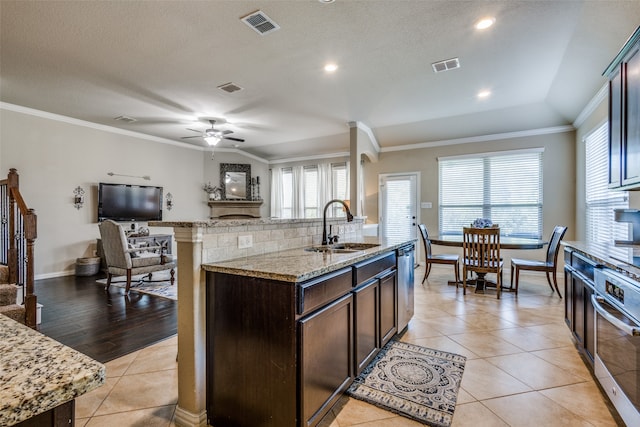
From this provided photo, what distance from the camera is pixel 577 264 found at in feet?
7.67

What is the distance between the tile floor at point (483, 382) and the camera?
1.77 meters

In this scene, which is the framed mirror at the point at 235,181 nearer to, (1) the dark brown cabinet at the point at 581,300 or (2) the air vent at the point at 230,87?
(2) the air vent at the point at 230,87

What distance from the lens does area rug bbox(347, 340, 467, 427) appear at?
6.05ft

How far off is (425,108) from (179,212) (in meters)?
5.90

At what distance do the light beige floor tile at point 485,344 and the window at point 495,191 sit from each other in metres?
3.63

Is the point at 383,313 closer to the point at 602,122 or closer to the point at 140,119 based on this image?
the point at 602,122

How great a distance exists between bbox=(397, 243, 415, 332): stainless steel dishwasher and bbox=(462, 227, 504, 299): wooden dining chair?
1.62 meters

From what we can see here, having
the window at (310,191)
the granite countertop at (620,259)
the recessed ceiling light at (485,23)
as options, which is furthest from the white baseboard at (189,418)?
the window at (310,191)

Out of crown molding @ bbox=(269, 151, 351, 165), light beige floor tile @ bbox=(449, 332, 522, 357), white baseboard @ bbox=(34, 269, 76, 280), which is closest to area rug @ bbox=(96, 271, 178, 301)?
white baseboard @ bbox=(34, 269, 76, 280)

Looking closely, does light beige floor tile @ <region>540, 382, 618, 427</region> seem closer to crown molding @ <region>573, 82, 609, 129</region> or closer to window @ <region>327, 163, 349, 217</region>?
crown molding @ <region>573, 82, 609, 129</region>

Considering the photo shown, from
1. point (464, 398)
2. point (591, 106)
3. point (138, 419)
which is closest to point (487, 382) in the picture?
point (464, 398)

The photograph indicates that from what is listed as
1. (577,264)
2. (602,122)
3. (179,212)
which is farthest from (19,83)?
(602,122)

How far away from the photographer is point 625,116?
2.03 meters

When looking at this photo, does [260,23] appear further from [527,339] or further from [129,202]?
[129,202]
